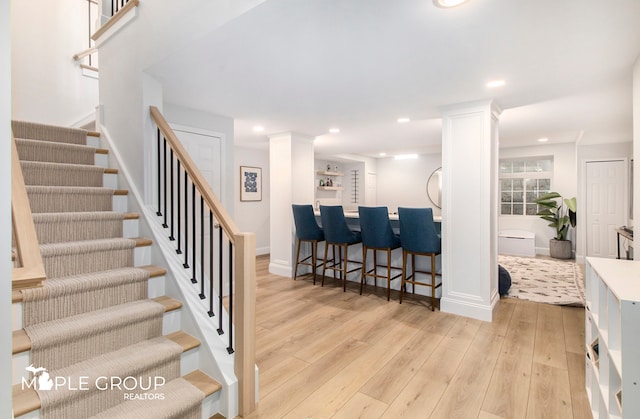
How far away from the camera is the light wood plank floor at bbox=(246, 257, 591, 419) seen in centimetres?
188

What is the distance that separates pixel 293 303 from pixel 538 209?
5.96 meters

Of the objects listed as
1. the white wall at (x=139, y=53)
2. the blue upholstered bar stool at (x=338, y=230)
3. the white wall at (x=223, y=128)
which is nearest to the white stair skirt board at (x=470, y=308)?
the blue upholstered bar stool at (x=338, y=230)

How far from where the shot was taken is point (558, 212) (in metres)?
6.40

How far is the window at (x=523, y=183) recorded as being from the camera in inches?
266

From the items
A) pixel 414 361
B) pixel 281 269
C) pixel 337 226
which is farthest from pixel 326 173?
pixel 414 361

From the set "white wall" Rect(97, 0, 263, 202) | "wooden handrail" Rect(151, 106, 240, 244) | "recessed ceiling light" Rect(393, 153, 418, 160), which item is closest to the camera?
"wooden handrail" Rect(151, 106, 240, 244)

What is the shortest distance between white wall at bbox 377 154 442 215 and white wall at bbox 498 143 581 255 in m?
1.62

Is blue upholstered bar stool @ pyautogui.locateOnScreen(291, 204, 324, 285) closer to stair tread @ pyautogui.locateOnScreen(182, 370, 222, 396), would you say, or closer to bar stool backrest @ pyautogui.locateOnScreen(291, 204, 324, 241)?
bar stool backrest @ pyautogui.locateOnScreen(291, 204, 324, 241)

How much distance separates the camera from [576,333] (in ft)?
9.45

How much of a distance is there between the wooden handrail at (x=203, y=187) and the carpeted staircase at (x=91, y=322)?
0.66 m

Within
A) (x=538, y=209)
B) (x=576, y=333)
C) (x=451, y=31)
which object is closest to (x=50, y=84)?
(x=451, y=31)

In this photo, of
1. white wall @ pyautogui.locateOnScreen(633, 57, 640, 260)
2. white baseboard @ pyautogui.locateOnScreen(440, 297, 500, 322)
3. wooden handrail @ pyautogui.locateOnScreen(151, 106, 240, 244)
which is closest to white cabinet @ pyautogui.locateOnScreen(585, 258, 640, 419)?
white wall @ pyautogui.locateOnScreen(633, 57, 640, 260)

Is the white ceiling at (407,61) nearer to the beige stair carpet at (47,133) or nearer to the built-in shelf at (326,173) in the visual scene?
the beige stair carpet at (47,133)

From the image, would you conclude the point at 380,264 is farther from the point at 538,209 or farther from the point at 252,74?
the point at 538,209
